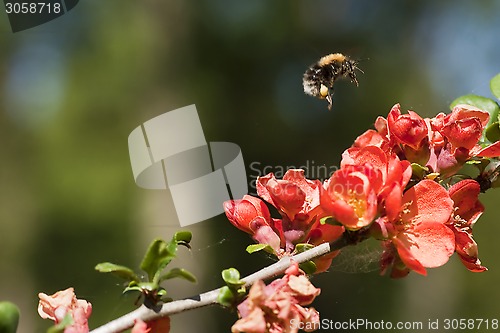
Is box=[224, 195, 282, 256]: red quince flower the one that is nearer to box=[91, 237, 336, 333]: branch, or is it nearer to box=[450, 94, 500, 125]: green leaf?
box=[91, 237, 336, 333]: branch

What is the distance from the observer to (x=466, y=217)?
69 cm

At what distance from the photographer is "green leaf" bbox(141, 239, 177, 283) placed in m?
0.52

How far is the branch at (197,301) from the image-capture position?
1.64ft

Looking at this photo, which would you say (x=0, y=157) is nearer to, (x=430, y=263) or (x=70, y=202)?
(x=70, y=202)

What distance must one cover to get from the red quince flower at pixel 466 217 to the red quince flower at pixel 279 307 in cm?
21

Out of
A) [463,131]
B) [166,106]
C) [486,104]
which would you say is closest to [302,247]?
[463,131]

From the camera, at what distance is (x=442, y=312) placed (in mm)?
6359

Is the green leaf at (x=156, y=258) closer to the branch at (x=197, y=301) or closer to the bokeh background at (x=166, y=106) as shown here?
the branch at (x=197, y=301)

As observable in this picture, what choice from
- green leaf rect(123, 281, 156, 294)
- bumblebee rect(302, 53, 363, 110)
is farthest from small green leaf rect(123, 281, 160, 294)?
bumblebee rect(302, 53, 363, 110)

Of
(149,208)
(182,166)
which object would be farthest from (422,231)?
(149,208)

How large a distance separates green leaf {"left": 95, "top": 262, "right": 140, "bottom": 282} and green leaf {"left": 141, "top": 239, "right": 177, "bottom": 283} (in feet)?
0.04

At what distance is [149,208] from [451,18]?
3.82 metres
